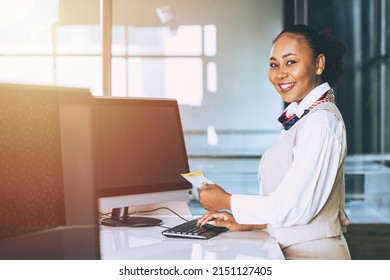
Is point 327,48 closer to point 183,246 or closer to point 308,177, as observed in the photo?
point 308,177

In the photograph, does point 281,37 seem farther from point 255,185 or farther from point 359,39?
point 359,39

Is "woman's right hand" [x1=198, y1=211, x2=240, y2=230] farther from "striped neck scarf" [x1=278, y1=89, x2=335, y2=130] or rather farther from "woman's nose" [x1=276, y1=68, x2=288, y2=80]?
"woman's nose" [x1=276, y1=68, x2=288, y2=80]

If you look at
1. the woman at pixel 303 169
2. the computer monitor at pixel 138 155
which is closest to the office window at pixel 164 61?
the computer monitor at pixel 138 155

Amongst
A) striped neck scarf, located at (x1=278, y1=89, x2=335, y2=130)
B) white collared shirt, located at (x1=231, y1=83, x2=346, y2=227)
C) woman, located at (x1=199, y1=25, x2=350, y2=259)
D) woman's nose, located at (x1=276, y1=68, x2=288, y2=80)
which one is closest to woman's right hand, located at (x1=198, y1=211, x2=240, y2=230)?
woman, located at (x1=199, y1=25, x2=350, y2=259)

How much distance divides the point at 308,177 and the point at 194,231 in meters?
0.39

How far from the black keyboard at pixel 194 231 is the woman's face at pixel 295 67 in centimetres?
49

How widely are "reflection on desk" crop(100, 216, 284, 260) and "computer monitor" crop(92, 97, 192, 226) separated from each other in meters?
0.13

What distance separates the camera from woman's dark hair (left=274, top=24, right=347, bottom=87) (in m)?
1.55

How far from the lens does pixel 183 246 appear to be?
140 centimetres

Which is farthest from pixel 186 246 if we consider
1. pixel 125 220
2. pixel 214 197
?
pixel 125 220

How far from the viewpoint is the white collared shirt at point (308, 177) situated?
1.35 m

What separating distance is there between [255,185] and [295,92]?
277 cm
